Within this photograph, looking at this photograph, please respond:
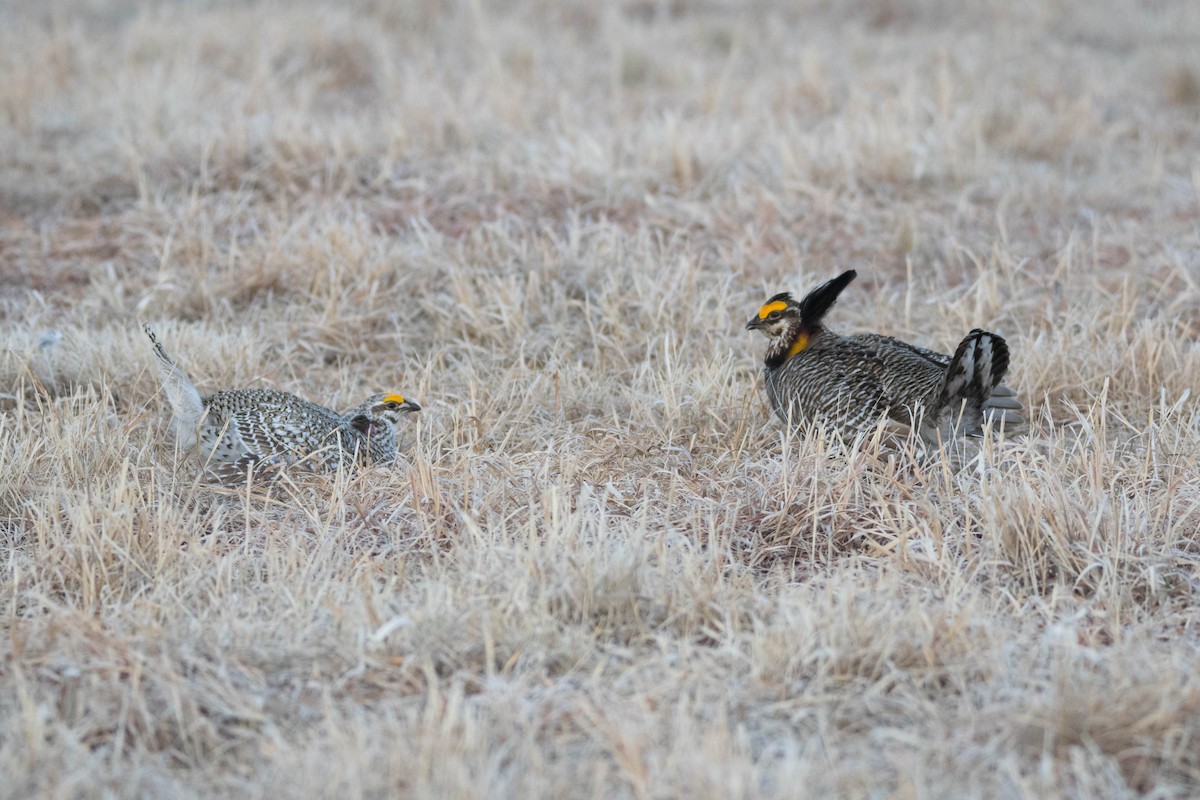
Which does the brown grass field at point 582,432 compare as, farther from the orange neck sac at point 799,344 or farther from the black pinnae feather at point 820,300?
the black pinnae feather at point 820,300

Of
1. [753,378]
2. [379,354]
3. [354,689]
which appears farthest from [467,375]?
[354,689]

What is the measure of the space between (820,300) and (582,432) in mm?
872

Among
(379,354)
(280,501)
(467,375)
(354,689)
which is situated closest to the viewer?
(354,689)

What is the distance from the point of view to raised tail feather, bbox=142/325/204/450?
3.61 m

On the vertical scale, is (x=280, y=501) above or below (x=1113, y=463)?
below

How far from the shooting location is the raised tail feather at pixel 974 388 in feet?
10.8

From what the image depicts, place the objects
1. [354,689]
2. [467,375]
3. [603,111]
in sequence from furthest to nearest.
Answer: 1. [603,111]
2. [467,375]
3. [354,689]

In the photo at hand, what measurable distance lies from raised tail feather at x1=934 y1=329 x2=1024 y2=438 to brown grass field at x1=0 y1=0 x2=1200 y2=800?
0.11 m

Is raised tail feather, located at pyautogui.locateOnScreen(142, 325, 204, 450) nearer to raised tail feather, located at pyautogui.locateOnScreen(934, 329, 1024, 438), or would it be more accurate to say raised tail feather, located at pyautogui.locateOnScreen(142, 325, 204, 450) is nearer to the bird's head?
the bird's head

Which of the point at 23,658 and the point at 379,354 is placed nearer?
the point at 23,658

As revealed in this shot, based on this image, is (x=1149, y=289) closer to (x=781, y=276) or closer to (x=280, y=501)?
(x=781, y=276)

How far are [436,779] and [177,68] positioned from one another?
615 cm

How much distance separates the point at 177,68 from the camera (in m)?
7.34

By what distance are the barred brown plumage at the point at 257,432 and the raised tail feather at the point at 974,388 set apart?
1.62m
